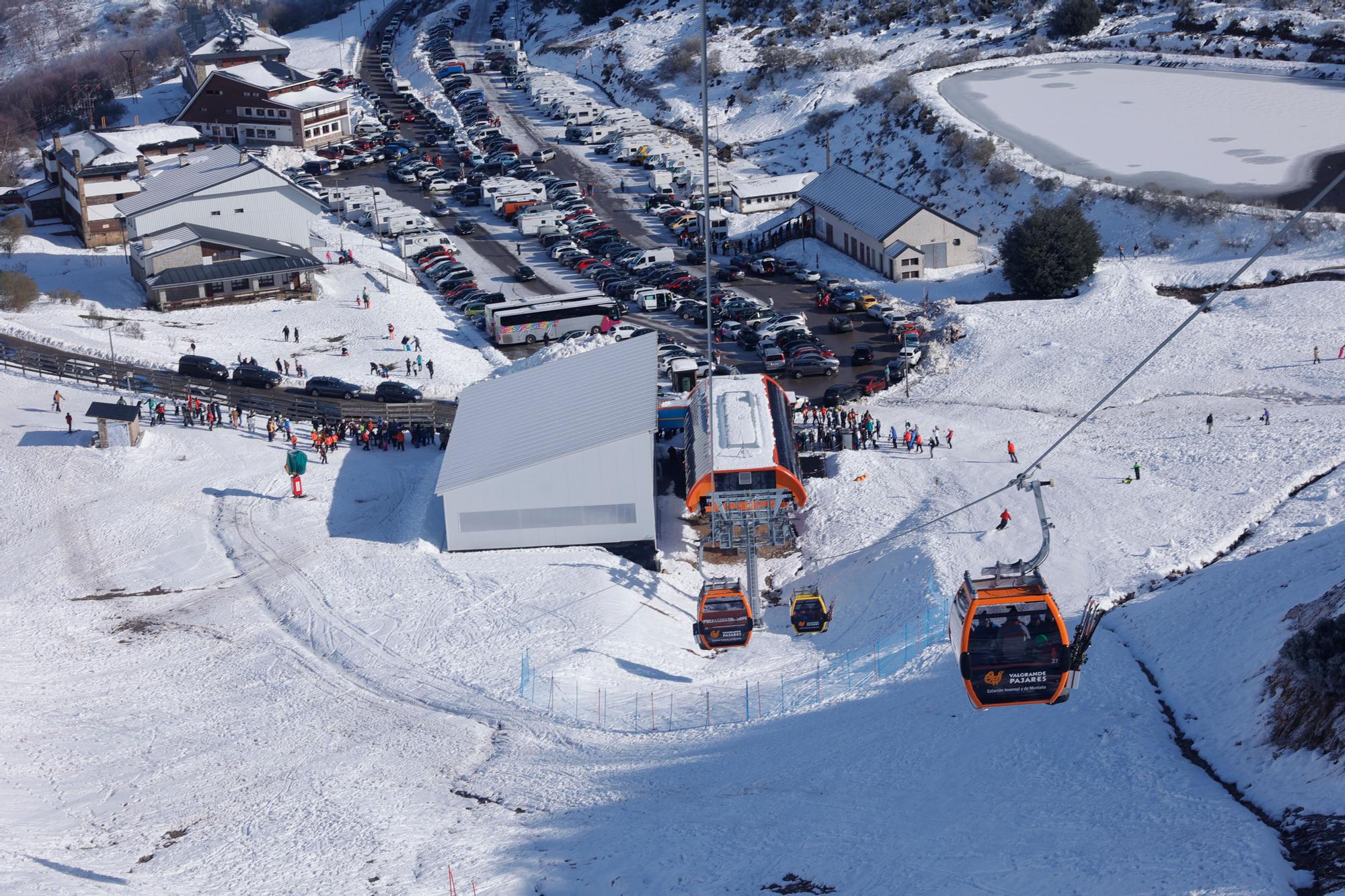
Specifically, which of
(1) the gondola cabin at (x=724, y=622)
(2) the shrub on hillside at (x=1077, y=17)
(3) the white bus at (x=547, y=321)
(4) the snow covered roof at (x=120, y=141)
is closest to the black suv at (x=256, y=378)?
(3) the white bus at (x=547, y=321)

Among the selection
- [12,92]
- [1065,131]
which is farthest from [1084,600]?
[12,92]

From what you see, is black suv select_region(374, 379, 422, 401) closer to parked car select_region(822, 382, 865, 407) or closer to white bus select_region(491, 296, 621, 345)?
white bus select_region(491, 296, 621, 345)

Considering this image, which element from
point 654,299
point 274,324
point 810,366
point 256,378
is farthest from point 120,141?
point 810,366

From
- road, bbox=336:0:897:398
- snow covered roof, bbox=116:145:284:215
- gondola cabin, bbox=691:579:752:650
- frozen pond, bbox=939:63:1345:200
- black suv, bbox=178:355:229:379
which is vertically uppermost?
gondola cabin, bbox=691:579:752:650

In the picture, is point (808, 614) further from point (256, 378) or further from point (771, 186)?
point (771, 186)

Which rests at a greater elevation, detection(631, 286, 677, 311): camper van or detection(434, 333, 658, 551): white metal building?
detection(434, 333, 658, 551): white metal building

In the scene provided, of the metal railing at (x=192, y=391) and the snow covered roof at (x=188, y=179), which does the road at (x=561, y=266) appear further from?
the snow covered roof at (x=188, y=179)

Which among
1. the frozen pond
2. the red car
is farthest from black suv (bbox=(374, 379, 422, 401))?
the frozen pond
